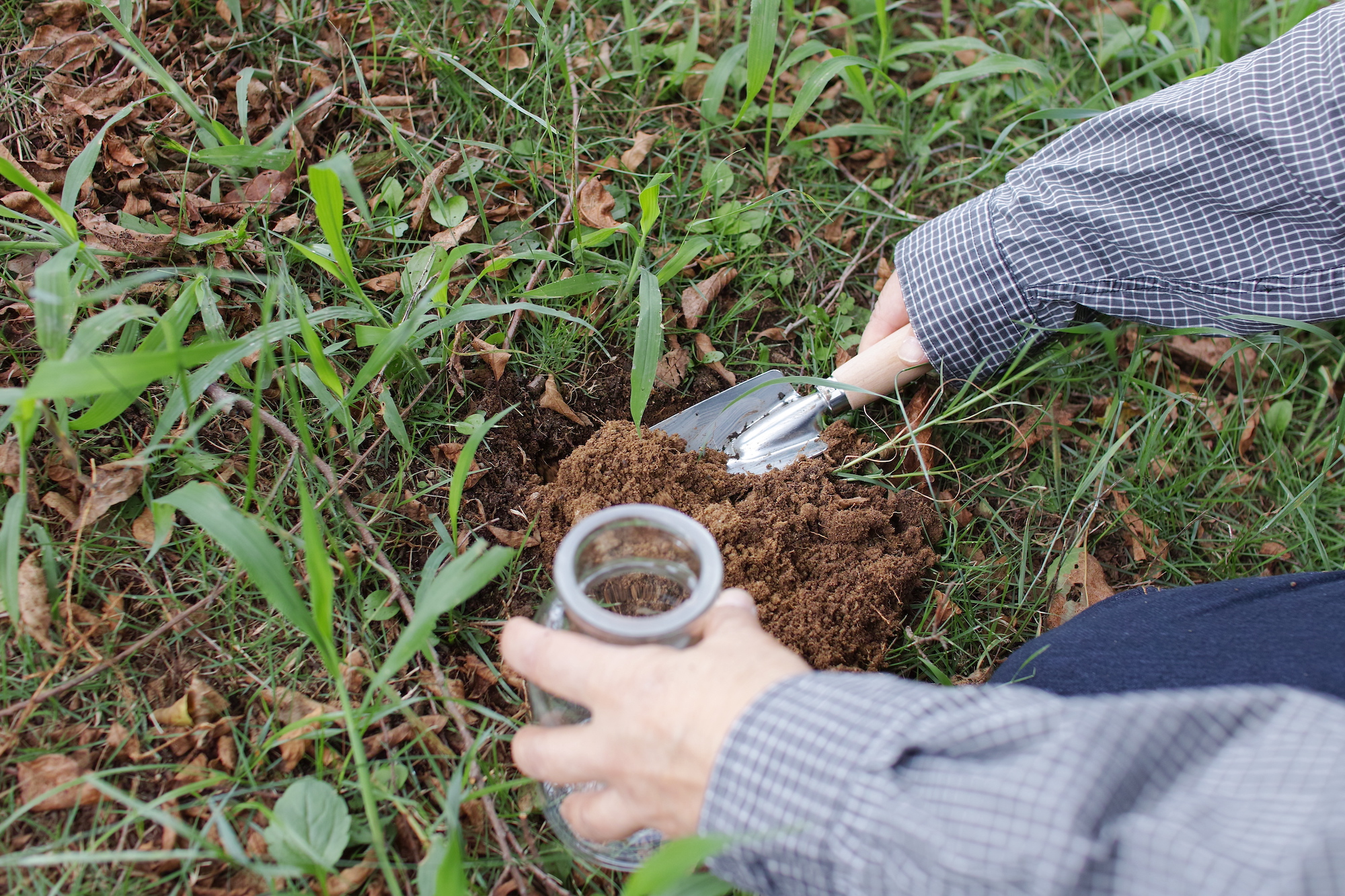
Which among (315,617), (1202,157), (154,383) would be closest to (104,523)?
(154,383)

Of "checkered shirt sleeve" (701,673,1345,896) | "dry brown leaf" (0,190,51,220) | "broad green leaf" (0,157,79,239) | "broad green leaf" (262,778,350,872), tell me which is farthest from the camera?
"dry brown leaf" (0,190,51,220)

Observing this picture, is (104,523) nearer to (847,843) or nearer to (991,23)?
(847,843)

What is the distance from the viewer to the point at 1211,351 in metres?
1.99

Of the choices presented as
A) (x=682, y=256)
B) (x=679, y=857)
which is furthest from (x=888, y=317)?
(x=679, y=857)

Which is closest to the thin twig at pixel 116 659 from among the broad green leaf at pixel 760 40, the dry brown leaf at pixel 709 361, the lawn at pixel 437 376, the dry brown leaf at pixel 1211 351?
the lawn at pixel 437 376

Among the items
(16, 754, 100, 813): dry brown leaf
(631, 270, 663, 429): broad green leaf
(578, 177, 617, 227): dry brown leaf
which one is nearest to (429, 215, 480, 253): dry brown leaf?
(578, 177, 617, 227): dry brown leaf

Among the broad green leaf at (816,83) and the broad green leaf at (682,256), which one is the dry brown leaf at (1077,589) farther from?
the broad green leaf at (816,83)

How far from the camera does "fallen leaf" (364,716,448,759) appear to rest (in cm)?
134

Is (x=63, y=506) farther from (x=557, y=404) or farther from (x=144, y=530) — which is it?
(x=557, y=404)

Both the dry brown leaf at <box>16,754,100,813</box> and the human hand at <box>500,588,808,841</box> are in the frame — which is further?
the dry brown leaf at <box>16,754,100,813</box>

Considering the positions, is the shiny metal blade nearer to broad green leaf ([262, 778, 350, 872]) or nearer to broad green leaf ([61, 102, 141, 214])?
broad green leaf ([262, 778, 350, 872])

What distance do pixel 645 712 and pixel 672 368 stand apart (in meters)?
0.92

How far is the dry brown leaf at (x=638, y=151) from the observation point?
1.93 metres

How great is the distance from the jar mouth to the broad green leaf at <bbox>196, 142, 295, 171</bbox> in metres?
1.03
